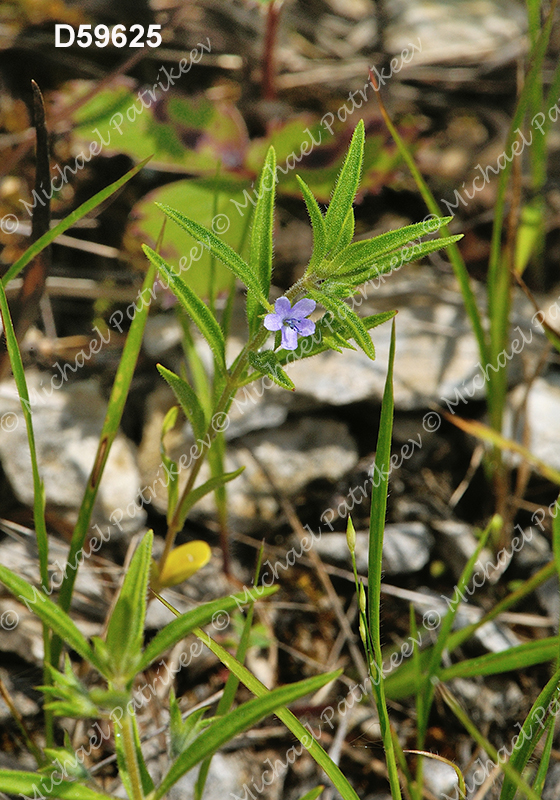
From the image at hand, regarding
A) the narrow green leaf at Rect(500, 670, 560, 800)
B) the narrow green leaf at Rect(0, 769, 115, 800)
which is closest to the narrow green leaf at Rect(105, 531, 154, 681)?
the narrow green leaf at Rect(0, 769, 115, 800)

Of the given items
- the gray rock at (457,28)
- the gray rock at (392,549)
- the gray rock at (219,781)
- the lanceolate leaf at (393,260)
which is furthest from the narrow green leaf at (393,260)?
the gray rock at (457,28)

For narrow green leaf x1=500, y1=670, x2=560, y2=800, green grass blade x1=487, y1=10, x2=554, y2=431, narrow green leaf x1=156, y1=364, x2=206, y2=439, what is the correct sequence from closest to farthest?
1. narrow green leaf x1=500, y1=670, x2=560, y2=800
2. narrow green leaf x1=156, y1=364, x2=206, y2=439
3. green grass blade x1=487, y1=10, x2=554, y2=431

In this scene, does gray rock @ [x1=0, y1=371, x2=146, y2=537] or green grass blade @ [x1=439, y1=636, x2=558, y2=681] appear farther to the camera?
gray rock @ [x1=0, y1=371, x2=146, y2=537]

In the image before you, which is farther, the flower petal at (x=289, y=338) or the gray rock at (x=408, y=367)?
the gray rock at (x=408, y=367)

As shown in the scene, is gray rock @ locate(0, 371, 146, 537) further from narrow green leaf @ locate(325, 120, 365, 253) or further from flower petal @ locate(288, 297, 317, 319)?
narrow green leaf @ locate(325, 120, 365, 253)

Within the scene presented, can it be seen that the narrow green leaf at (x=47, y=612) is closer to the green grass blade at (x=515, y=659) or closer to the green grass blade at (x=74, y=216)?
the green grass blade at (x=74, y=216)

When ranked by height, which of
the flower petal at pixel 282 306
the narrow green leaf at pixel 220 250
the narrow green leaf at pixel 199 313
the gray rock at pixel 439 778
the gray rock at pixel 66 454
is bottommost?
the gray rock at pixel 439 778

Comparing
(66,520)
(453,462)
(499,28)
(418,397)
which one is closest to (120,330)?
(66,520)
